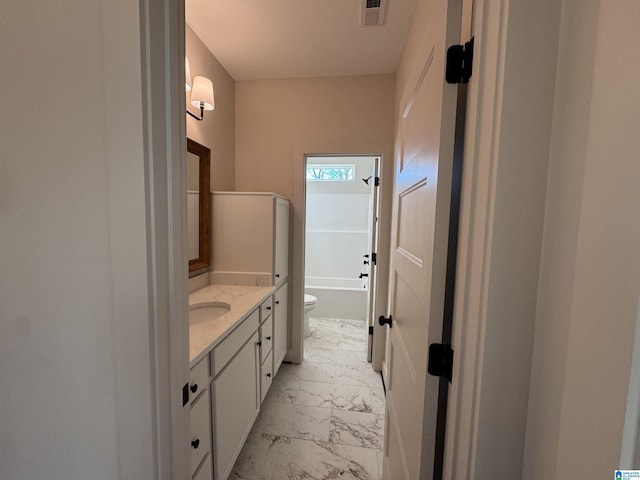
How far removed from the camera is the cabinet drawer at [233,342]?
47.3 inches

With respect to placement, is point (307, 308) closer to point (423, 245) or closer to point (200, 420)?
point (200, 420)

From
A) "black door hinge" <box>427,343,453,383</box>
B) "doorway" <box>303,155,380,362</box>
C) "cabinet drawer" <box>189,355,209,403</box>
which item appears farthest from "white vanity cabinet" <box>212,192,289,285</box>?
"doorway" <box>303,155,380,362</box>

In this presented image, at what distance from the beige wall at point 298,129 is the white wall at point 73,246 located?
6.41 feet

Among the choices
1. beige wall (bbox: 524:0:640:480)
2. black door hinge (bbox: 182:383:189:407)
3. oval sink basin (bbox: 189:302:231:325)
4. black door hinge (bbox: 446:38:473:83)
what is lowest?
A: oval sink basin (bbox: 189:302:231:325)

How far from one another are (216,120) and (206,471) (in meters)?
2.21

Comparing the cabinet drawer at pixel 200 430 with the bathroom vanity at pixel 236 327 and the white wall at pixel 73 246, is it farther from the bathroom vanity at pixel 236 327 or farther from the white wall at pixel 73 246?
the white wall at pixel 73 246

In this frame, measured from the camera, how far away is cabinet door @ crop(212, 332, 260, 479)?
1243 mm

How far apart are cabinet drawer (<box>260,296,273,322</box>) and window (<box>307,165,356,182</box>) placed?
117 inches

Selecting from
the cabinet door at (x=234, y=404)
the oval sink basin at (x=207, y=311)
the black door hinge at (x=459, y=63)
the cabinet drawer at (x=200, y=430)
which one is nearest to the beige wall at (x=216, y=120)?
the oval sink basin at (x=207, y=311)

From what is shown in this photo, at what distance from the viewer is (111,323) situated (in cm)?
62

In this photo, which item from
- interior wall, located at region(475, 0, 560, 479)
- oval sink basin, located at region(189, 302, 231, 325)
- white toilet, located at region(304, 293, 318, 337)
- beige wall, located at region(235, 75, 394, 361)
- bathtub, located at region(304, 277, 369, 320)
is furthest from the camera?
bathtub, located at region(304, 277, 369, 320)

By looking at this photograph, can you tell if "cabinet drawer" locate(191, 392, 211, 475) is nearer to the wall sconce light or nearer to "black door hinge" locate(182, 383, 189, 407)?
"black door hinge" locate(182, 383, 189, 407)

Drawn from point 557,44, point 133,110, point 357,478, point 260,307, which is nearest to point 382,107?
point 260,307

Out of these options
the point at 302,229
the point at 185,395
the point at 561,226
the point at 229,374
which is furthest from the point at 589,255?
the point at 302,229
